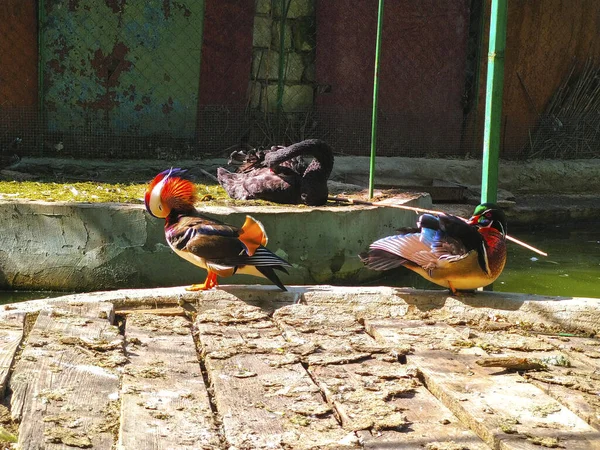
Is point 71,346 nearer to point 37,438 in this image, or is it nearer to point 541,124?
point 37,438

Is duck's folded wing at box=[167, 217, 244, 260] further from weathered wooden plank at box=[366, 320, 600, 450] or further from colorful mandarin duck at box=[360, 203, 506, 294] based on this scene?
weathered wooden plank at box=[366, 320, 600, 450]

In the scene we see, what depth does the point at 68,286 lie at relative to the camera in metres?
6.09

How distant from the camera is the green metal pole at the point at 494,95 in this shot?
401 centimetres

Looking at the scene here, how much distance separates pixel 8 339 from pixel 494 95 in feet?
7.98

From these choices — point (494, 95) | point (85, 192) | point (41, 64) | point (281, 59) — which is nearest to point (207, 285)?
point (494, 95)

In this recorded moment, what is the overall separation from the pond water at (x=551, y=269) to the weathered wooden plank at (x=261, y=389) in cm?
355

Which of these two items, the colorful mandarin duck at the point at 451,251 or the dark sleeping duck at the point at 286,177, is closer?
the colorful mandarin duck at the point at 451,251

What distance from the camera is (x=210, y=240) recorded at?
395 centimetres

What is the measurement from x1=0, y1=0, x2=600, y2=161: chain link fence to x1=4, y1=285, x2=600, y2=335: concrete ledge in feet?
19.6

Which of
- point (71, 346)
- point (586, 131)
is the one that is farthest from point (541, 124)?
point (71, 346)

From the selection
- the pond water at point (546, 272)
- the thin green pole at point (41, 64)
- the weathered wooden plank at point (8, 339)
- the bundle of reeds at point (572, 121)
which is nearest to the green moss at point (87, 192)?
the pond water at point (546, 272)

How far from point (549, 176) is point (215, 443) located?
31.4ft

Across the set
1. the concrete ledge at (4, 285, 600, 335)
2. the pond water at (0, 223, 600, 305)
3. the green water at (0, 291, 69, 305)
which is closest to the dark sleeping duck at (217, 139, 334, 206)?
the pond water at (0, 223, 600, 305)

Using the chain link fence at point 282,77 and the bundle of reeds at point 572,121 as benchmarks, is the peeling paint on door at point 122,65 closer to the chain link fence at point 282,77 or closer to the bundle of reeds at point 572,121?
the chain link fence at point 282,77
